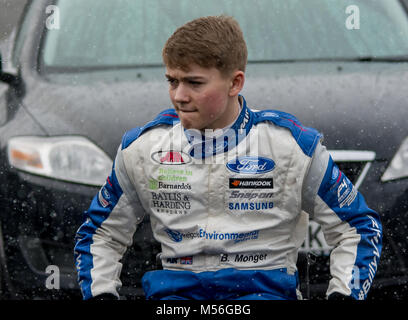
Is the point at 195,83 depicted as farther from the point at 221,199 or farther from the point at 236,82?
the point at 221,199

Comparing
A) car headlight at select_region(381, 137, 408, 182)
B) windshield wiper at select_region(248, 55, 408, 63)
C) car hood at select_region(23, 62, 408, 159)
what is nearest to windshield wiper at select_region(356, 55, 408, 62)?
windshield wiper at select_region(248, 55, 408, 63)

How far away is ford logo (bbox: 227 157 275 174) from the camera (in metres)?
2.86

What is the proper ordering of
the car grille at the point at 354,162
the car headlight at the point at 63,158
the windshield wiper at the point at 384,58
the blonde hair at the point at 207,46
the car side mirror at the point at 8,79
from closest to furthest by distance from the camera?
the blonde hair at the point at 207,46 < the car grille at the point at 354,162 < the car headlight at the point at 63,158 < the car side mirror at the point at 8,79 < the windshield wiper at the point at 384,58

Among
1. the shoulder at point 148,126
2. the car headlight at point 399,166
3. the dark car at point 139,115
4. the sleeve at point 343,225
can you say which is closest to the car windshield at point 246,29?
the dark car at point 139,115

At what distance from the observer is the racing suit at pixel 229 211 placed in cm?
278

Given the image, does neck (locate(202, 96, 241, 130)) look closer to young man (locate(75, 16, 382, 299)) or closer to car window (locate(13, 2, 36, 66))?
young man (locate(75, 16, 382, 299))

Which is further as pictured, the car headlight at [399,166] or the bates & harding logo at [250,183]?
the car headlight at [399,166]

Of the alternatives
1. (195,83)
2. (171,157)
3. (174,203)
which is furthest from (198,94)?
(174,203)

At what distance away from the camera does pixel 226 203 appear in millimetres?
2855

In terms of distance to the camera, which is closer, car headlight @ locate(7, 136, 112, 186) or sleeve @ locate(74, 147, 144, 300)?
sleeve @ locate(74, 147, 144, 300)

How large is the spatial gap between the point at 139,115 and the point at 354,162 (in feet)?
3.23

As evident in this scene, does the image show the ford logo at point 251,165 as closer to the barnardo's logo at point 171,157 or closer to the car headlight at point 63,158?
the barnardo's logo at point 171,157

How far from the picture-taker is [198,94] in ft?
8.91
